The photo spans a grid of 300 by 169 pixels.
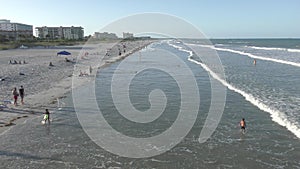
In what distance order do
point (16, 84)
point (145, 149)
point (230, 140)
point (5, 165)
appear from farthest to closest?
point (16, 84) < point (230, 140) < point (145, 149) < point (5, 165)

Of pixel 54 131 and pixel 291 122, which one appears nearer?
pixel 54 131

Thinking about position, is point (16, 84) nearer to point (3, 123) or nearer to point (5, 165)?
point (3, 123)

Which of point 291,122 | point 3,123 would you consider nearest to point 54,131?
point 3,123

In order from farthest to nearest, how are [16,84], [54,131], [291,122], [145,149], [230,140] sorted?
[16,84]
[291,122]
[54,131]
[230,140]
[145,149]

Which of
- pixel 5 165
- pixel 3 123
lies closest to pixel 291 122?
pixel 5 165

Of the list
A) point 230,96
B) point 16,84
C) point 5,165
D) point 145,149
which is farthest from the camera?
point 16,84

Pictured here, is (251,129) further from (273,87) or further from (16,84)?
(16,84)

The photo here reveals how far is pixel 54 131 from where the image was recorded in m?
14.3

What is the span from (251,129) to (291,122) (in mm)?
2501

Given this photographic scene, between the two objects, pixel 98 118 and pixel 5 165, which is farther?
pixel 98 118

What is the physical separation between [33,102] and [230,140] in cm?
1234

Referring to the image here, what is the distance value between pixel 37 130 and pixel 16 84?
1273 centimetres

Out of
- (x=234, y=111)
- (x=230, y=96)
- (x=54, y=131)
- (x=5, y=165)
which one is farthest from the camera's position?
(x=230, y=96)

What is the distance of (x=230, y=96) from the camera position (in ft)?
74.4
